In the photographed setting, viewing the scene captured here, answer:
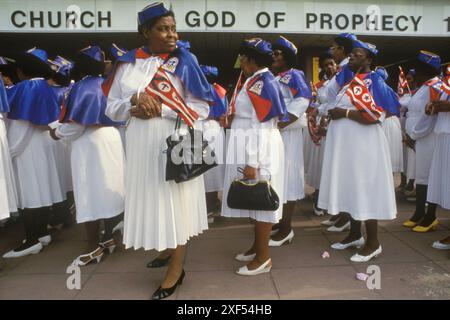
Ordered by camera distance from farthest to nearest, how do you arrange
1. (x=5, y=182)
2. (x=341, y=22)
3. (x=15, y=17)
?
(x=341, y=22) < (x=15, y=17) < (x=5, y=182)

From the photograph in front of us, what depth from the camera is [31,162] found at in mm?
4594

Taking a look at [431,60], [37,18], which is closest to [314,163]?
[431,60]

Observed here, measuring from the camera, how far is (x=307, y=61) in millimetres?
12969

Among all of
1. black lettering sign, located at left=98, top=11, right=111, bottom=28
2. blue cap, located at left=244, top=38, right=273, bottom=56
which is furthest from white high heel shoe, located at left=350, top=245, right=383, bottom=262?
black lettering sign, located at left=98, top=11, right=111, bottom=28

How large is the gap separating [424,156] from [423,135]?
1.08ft

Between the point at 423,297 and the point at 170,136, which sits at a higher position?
the point at 170,136

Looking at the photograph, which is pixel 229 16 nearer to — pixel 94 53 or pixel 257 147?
pixel 94 53

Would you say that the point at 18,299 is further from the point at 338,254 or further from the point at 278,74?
the point at 278,74

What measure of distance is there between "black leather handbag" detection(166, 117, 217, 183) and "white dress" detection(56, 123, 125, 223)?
141 centimetres

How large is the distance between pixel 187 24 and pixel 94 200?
6.96 meters

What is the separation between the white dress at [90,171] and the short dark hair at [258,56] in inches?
68.6

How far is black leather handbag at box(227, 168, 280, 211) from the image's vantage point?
348 cm
